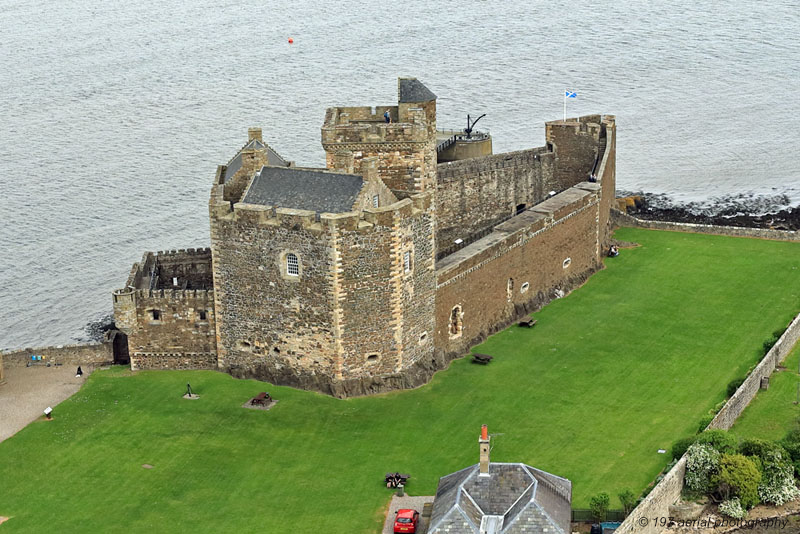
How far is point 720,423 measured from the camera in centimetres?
5350

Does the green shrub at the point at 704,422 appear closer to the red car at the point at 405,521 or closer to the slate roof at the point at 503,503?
the slate roof at the point at 503,503

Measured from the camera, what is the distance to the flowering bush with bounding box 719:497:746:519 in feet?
157

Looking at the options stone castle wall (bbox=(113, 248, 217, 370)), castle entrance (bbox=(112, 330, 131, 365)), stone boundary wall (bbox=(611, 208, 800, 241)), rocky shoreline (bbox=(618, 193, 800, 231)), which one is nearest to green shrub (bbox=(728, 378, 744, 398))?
stone castle wall (bbox=(113, 248, 217, 370))

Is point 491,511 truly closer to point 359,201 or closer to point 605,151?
point 359,201

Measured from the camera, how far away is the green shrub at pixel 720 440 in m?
49.6

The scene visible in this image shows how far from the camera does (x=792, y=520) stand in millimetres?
48000

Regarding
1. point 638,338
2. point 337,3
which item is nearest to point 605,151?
point 638,338

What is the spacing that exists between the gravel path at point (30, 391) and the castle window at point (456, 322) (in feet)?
57.5

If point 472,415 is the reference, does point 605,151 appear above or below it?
above

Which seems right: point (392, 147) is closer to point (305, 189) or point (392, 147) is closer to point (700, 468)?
point (305, 189)

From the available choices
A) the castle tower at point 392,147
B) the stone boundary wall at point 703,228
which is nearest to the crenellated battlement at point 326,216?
the castle tower at point 392,147

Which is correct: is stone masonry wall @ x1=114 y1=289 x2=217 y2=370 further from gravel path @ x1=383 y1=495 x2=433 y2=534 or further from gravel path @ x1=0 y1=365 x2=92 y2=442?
gravel path @ x1=383 y1=495 x2=433 y2=534

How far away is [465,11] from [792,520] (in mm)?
116946

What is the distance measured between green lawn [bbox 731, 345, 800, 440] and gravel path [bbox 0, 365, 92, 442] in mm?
30132
